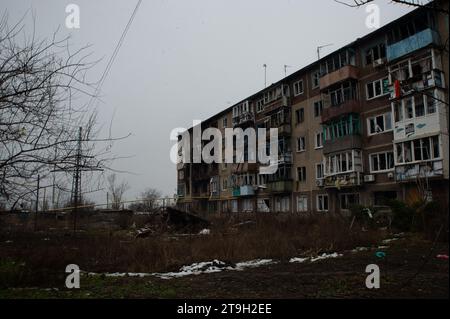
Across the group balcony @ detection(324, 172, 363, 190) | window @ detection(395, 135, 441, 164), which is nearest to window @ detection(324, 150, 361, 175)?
balcony @ detection(324, 172, 363, 190)

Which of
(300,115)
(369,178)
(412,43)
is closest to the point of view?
(412,43)

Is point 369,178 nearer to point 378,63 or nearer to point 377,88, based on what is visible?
A: point 377,88

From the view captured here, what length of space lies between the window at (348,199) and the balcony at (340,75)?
29.8 ft

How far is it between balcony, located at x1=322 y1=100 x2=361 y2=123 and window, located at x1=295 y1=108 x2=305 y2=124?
426 centimetres

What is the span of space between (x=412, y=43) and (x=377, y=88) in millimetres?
4331

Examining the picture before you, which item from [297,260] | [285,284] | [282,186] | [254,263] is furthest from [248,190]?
[285,284]

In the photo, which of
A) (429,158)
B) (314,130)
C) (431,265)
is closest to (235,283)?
(431,265)

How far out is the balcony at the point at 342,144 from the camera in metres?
27.0

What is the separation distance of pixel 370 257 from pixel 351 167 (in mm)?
16688

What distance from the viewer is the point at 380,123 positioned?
26.1m

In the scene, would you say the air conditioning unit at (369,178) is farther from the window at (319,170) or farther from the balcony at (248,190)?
the balcony at (248,190)

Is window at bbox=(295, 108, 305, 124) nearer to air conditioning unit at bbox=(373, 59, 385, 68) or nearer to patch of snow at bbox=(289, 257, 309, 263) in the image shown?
air conditioning unit at bbox=(373, 59, 385, 68)

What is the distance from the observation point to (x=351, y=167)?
2678 centimetres
